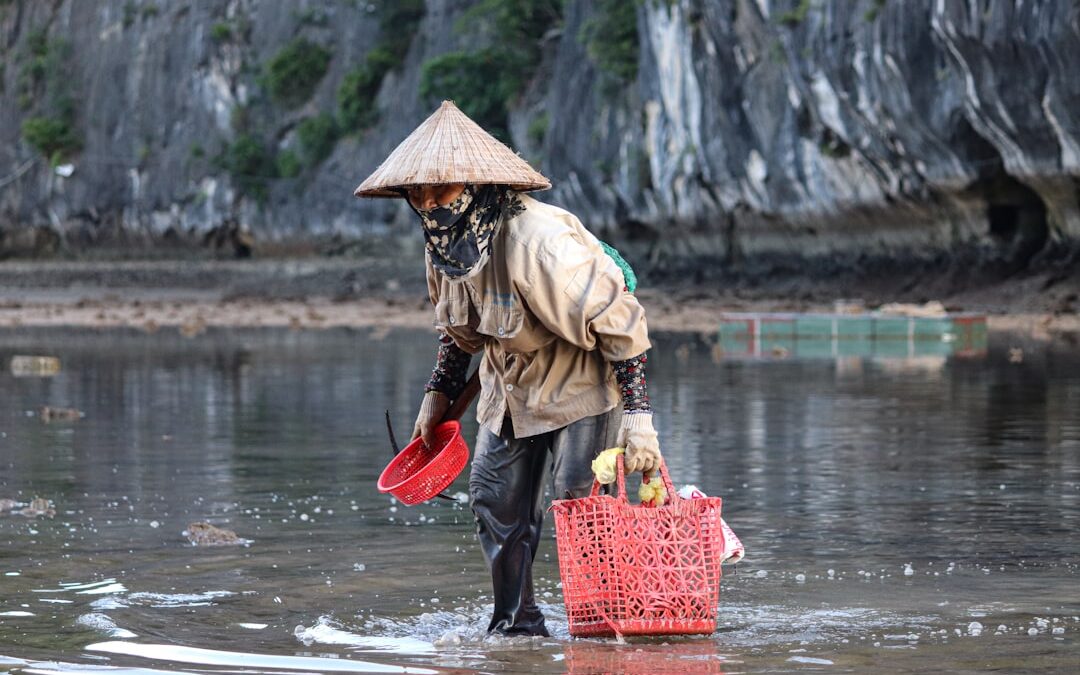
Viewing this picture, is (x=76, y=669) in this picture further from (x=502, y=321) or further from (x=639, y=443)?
(x=639, y=443)

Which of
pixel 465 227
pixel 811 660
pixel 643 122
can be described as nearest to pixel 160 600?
pixel 465 227

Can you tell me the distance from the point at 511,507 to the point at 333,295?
44508mm

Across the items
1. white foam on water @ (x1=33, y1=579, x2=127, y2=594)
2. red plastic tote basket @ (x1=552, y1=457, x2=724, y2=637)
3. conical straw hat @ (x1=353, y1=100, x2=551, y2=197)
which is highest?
conical straw hat @ (x1=353, y1=100, x2=551, y2=197)

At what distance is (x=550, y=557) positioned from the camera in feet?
22.4

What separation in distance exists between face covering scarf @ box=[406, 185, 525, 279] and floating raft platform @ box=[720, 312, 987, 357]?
51.8ft

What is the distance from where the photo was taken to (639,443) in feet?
16.1

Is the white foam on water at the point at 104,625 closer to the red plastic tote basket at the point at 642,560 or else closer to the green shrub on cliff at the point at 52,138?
the red plastic tote basket at the point at 642,560

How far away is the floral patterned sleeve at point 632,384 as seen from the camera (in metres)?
5.02

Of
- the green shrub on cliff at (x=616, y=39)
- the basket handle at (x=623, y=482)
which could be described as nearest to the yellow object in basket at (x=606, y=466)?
the basket handle at (x=623, y=482)

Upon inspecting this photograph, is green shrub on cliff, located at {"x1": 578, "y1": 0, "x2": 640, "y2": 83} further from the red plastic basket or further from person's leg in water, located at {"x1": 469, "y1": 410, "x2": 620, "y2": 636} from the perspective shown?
person's leg in water, located at {"x1": 469, "y1": 410, "x2": 620, "y2": 636}

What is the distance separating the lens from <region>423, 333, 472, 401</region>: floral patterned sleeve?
5602 mm

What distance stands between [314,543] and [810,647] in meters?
2.83

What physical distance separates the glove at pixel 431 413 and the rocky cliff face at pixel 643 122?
20444mm

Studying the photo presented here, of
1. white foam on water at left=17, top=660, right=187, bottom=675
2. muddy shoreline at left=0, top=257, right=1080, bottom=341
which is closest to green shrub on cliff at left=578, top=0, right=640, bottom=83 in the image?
muddy shoreline at left=0, top=257, right=1080, bottom=341
